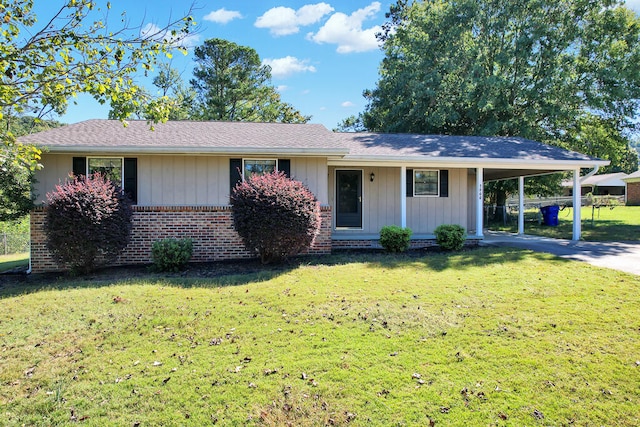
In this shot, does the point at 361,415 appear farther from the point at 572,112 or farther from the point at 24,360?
the point at 572,112

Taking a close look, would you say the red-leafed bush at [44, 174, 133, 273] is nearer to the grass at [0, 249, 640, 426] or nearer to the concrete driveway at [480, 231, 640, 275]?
the grass at [0, 249, 640, 426]

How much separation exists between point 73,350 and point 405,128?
18.7 meters

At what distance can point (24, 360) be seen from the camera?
393 cm

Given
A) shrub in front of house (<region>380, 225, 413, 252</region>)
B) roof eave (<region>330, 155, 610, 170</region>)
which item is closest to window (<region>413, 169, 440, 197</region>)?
roof eave (<region>330, 155, 610, 170</region>)

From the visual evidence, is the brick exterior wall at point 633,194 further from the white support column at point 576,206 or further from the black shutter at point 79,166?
the black shutter at point 79,166

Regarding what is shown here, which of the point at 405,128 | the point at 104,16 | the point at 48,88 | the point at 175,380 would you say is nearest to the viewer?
the point at 175,380

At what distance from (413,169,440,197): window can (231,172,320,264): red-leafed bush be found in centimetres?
471

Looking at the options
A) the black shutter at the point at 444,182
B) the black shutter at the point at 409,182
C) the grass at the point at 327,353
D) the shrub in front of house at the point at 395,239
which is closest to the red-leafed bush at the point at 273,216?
the grass at the point at 327,353

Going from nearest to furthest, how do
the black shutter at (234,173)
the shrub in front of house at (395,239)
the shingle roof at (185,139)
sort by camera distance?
the shingle roof at (185,139) → the black shutter at (234,173) → the shrub in front of house at (395,239)

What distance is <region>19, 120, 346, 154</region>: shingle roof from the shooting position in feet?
27.9

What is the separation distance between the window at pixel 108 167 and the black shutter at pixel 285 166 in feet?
12.3

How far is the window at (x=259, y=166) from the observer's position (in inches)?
369

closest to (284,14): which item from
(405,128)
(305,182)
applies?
(305,182)

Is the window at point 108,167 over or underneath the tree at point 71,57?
underneath
